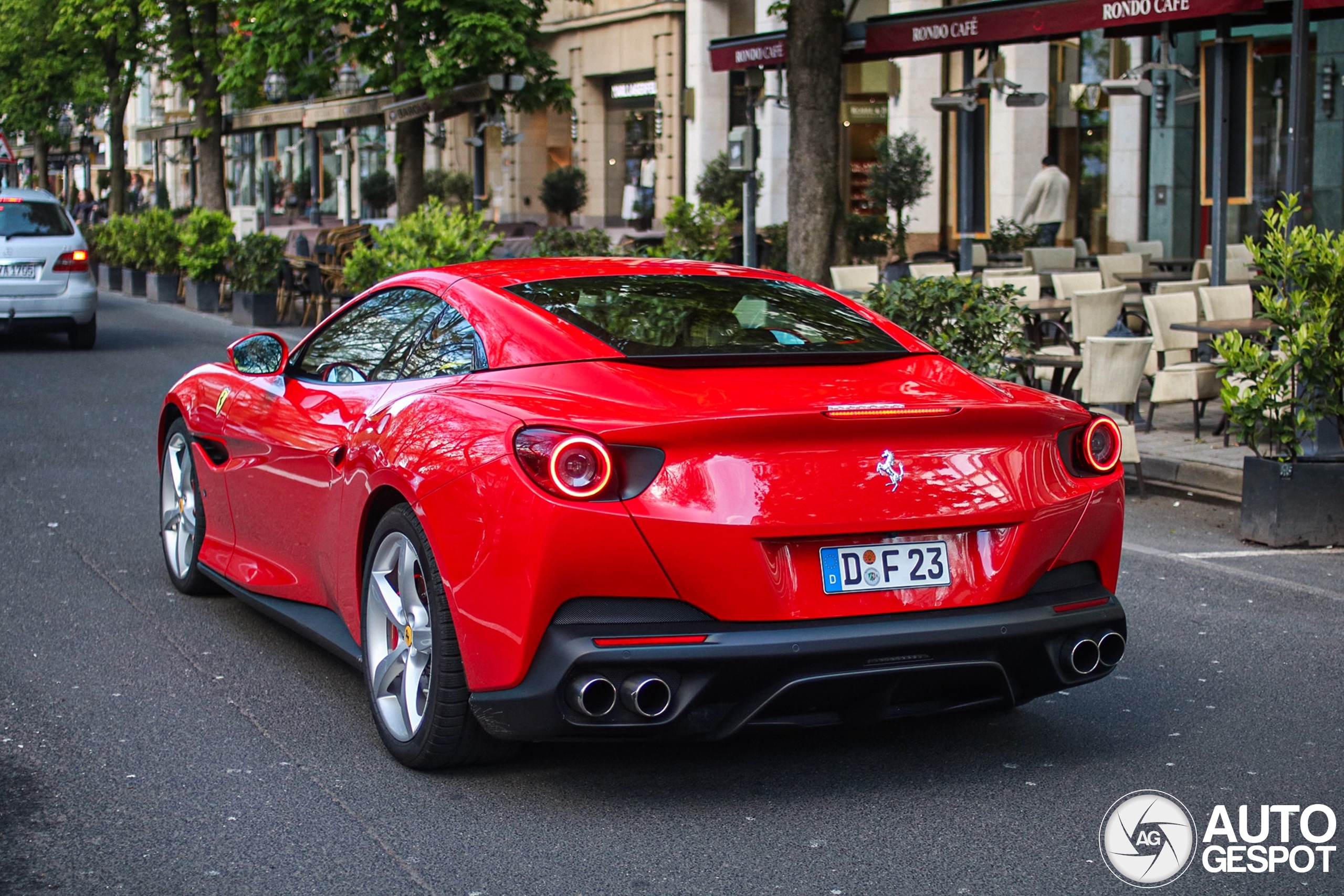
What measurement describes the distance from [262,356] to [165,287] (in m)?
23.2

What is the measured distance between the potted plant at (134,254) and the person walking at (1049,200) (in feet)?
49.4

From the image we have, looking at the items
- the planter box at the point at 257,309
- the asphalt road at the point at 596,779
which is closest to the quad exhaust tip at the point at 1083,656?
the asphalt road at the point at 596,779

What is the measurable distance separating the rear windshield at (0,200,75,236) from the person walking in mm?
12487

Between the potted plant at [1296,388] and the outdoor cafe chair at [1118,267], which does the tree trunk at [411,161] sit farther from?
the potted plant at [1296,388]

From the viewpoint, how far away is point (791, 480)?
4117 millimetres

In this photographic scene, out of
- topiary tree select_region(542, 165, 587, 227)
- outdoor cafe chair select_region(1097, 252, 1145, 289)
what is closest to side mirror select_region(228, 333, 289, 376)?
outdoor cafe chair select_region(1097, 252, 1145, 289)

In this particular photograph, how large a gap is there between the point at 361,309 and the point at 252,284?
59.3ft

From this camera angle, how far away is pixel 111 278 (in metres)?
32.0

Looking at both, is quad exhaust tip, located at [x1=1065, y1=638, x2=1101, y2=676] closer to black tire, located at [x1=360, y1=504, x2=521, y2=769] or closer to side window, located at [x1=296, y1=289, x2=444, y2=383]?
black tire, located at [x1=360, y1=504, x2=521, y2=769]

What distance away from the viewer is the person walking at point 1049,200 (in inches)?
912

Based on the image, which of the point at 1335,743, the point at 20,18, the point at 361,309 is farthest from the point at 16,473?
the point at 20,18

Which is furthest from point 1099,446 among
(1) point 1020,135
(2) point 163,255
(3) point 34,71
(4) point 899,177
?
(3) point 34,71

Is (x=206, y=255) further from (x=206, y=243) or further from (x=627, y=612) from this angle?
(x=627, y=612)

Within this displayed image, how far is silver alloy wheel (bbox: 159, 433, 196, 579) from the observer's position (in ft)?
22.3
